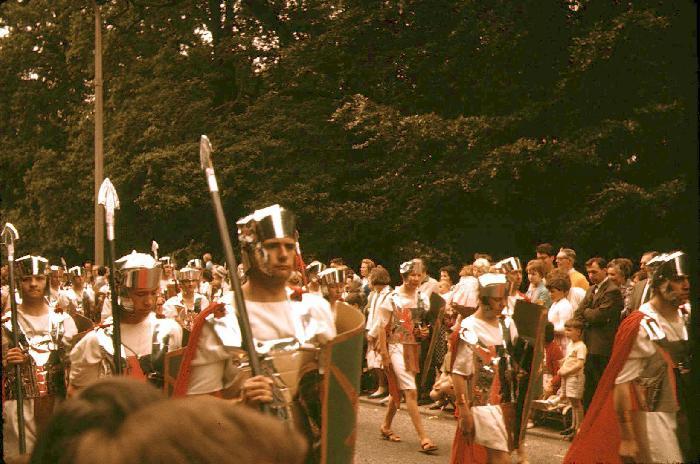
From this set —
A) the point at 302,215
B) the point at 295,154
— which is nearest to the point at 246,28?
the point at 295,154

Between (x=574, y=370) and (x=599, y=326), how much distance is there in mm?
477

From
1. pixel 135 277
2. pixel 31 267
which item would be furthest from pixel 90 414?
pixel 31 267

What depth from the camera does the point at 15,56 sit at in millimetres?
32812

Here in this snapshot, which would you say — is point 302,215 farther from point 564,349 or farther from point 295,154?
point 564,349

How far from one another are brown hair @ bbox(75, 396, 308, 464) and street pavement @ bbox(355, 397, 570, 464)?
794cm

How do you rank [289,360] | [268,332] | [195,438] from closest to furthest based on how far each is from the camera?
[195,438]
[289,360]
[268,332]

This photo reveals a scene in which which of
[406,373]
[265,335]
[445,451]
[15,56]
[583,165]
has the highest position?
[15,56]

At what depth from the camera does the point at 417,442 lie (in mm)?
10305

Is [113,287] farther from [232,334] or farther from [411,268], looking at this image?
[411,268]

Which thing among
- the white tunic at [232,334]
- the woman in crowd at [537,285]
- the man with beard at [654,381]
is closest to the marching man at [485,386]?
the man with beard at [654,381]

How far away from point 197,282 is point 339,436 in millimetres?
10558

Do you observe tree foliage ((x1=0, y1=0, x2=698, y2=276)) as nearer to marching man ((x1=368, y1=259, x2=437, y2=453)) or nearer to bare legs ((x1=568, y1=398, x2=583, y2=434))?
bare legs ((x1=568, y1=398, x2=583, y2=434))

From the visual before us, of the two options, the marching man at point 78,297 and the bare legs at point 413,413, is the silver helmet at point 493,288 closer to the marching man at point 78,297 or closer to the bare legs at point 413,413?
the bare legs at point 413,413

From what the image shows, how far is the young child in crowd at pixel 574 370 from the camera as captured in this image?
32.1 feet
